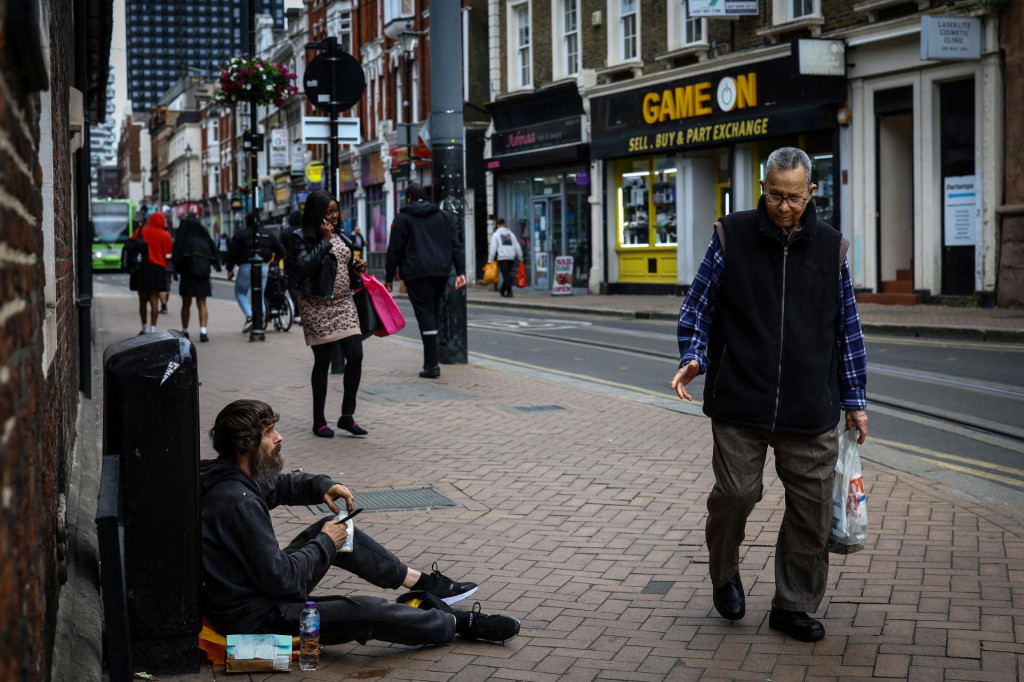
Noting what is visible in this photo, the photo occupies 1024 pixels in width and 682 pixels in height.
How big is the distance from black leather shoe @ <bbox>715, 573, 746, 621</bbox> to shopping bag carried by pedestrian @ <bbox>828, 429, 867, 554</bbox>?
38cm

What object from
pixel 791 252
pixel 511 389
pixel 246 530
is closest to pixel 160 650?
pixel 246 530

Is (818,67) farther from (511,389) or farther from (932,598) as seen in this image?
(932,598)

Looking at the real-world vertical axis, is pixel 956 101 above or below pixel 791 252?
above

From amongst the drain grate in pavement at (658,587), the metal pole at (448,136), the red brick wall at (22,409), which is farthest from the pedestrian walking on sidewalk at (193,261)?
the red brick wall at (22,409)

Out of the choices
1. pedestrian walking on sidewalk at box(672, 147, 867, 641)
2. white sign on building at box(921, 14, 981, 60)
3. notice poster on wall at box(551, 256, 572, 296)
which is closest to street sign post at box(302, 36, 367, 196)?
white sign on building at box(921, 14, 981, 60)

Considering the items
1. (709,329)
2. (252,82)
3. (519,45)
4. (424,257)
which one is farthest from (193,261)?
(519,45)

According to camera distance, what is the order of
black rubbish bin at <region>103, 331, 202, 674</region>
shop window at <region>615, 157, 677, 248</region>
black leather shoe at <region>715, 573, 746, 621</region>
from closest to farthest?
black rubbish bin at <region>103, 331, 202, 674</region>, black leather shoe at <region>715, 573, 746, 621</region>, shop window at <region>615, 157, 677, 248</region>

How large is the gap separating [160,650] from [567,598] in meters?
1.65

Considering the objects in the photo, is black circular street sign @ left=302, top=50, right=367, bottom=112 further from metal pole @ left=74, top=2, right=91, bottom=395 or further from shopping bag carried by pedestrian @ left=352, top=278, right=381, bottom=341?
shopping bag carried by pedestrian @ left=352, top=278, right=381, bottom=341

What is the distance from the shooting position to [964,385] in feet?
37.2

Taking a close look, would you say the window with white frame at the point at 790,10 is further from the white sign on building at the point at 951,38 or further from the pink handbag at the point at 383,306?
the pink handbag at the point at 383,306

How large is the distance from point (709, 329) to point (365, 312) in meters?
5.02

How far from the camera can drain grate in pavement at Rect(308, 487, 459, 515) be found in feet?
21.8

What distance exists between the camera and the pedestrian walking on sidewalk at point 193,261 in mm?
16500
